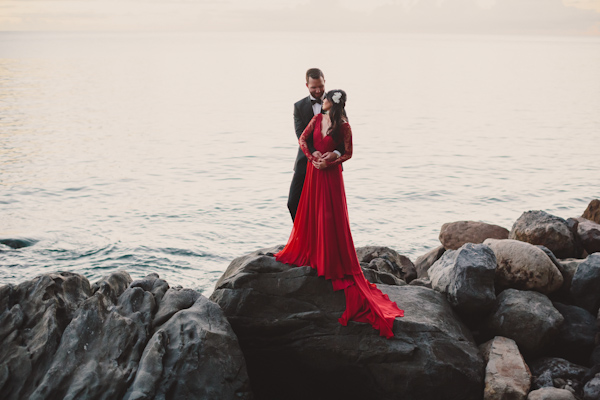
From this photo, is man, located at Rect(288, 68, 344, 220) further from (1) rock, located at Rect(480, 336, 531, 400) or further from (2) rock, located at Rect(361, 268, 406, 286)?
(1) rock, located at Rect(480, 336, 531, 400)

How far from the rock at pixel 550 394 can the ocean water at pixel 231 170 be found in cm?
840

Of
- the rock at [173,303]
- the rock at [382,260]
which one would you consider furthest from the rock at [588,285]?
the rock at [173,303]

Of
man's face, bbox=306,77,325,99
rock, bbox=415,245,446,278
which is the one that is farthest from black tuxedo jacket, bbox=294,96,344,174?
rock, bbox=415,245,446,278

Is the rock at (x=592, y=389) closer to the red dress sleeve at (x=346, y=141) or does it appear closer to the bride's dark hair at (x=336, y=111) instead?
the red dress sleeve at (x=346, y=141)

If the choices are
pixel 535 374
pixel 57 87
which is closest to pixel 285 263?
pixel 535 374

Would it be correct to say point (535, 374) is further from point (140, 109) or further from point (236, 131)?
point (140, 109)

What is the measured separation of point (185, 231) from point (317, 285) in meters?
10.4

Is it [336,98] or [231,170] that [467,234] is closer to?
[336,98]

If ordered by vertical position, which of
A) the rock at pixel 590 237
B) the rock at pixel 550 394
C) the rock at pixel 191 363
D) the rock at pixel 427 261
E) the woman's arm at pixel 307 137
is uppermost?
the woman's arm at pixel 307 137

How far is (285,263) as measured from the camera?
771 centimetres

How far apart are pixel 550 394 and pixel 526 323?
4.42 feet

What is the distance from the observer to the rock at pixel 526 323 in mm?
7992

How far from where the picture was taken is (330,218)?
24.3 ft

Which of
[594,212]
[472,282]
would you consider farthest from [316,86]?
[594,212]
